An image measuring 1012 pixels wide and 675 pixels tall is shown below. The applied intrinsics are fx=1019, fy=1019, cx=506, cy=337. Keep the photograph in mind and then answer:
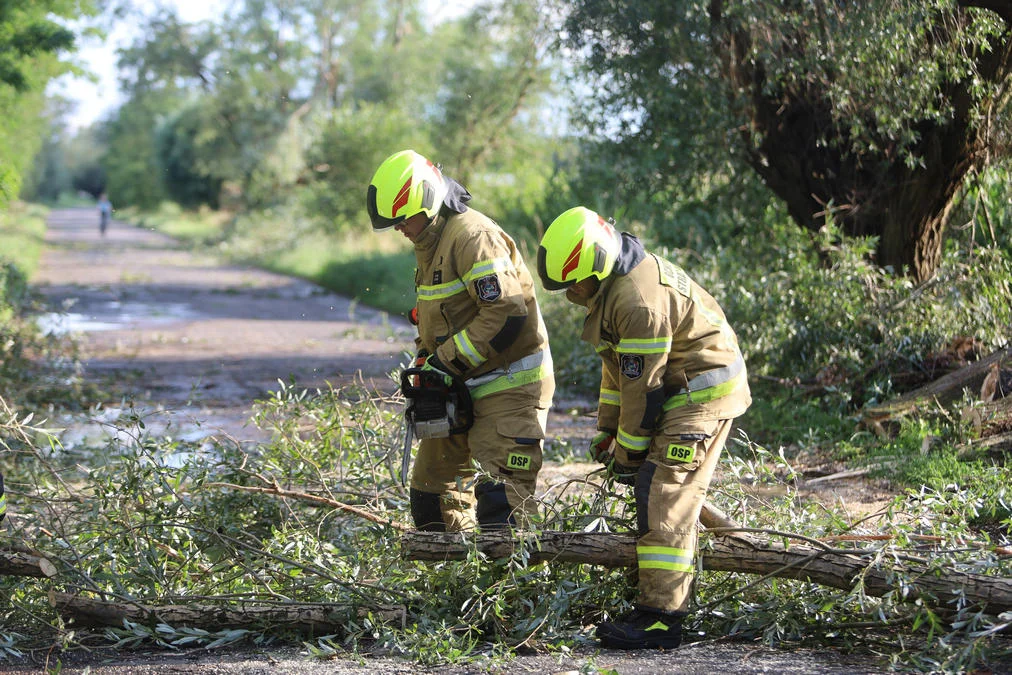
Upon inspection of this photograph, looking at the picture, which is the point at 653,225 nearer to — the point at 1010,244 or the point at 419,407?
the point at 1010,244

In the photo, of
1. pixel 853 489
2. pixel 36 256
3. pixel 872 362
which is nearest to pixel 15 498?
pixel 853 489

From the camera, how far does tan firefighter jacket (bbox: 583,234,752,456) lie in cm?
390

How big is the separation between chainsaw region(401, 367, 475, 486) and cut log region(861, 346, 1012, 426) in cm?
390

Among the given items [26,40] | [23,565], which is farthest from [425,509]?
[26,40]

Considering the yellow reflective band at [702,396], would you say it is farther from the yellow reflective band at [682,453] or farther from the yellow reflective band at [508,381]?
the yellow reflective band at [508,381]

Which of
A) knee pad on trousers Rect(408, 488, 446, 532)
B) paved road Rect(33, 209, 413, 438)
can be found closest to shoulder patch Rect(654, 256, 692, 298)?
knee pad on trousers Rect(408, 488, 446, 532)

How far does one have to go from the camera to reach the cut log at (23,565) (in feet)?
13.5

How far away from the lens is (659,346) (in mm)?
3895

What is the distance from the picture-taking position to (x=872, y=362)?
812cm

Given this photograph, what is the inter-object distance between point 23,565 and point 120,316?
42.6ft

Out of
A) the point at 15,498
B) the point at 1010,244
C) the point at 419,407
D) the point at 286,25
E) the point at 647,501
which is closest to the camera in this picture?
the point at 647,501

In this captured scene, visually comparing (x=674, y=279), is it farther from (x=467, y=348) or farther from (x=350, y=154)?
(x=350, y=154)

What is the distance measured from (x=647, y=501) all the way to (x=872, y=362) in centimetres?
484

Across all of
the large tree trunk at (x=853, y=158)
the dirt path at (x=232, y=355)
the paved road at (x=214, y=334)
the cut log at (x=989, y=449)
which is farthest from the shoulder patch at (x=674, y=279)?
the large tree trunk at (x=853, y=158)
